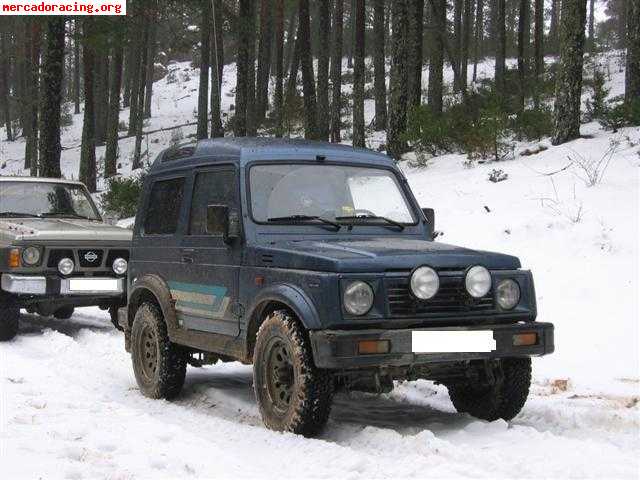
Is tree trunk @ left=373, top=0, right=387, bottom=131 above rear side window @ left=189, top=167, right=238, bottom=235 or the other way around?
above

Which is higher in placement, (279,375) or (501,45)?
(501,45)

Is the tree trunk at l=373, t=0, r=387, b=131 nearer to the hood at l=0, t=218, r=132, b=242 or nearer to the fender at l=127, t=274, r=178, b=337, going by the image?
the hood at l=0, t=218, r=132, b=242

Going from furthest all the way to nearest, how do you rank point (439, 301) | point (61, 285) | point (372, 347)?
point (61, 285)
point (439, 301)
point (372, 347)

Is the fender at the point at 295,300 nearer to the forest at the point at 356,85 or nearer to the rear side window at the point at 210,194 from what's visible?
the rear side window at the point at 210,194

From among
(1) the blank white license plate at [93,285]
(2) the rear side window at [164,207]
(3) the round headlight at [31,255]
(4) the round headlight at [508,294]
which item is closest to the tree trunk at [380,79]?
(1) the blank white license plate at [93,285]

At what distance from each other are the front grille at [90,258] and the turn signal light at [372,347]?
18.7ft

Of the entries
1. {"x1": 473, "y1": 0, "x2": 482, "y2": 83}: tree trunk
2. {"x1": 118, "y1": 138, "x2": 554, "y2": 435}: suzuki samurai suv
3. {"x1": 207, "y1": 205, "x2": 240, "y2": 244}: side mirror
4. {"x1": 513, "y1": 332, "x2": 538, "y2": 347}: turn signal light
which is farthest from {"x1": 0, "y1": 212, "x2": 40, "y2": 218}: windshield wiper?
{"x1": 473, "y1": 0, "x2": 482, "y2": 83}: tree trunk

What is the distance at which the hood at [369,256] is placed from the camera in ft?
16.7

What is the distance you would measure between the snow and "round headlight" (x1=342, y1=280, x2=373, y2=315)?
82cm

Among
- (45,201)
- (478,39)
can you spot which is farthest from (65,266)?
(478,39)

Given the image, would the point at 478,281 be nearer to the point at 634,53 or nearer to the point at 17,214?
the point at 17,214

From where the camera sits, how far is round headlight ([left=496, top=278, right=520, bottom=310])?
5469 millimetres

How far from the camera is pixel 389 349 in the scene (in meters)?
4.97

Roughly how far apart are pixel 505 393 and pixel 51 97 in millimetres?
14586
